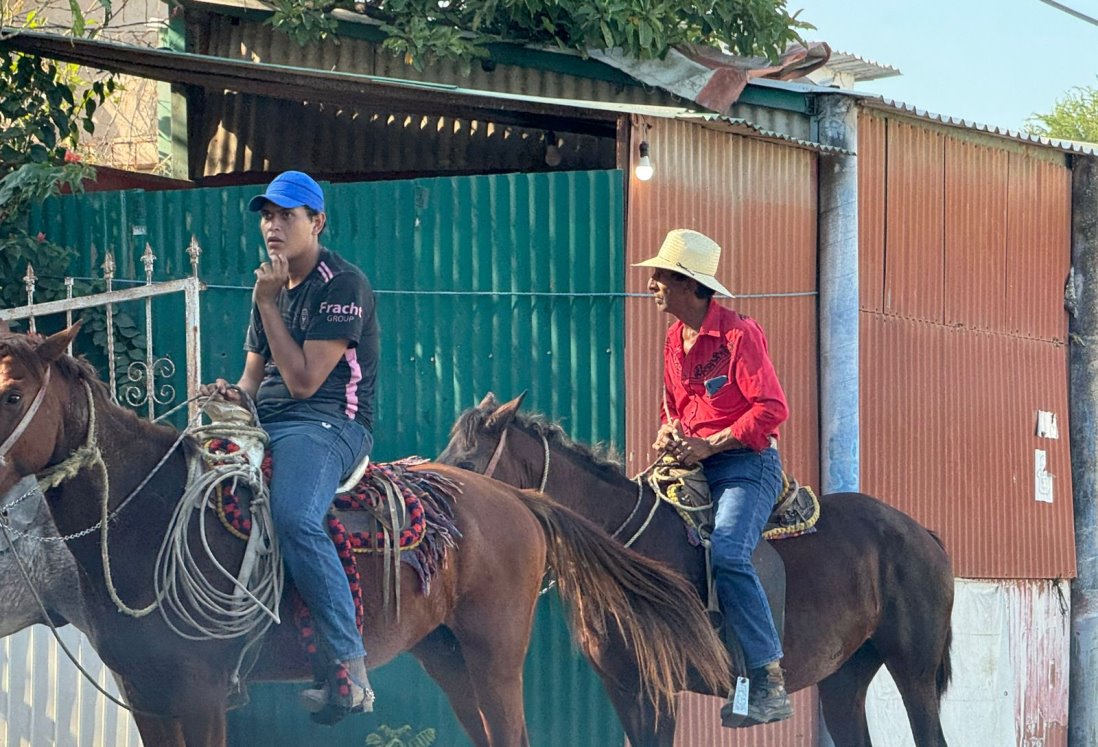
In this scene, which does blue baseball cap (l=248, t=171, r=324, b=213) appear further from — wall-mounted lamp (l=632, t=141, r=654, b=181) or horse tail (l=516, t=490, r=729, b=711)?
wall-mounted lamp (l=632, t=141, r=654, b=181)

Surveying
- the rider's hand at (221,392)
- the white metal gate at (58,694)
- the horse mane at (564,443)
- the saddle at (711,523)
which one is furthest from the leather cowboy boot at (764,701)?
the white metal gate at (58,694)

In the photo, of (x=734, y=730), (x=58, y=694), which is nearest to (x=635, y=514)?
(x=734, y=730)

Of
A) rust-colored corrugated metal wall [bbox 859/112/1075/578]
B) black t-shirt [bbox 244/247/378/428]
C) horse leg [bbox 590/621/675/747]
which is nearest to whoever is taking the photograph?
black t-shirt [bbox 244/247/378/428]

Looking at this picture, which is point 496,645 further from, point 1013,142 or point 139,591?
point 1013,142

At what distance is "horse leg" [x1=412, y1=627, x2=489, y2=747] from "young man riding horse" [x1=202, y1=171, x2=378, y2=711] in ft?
2.51

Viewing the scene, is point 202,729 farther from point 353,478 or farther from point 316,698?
point 353,478

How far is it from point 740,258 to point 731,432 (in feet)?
8.80

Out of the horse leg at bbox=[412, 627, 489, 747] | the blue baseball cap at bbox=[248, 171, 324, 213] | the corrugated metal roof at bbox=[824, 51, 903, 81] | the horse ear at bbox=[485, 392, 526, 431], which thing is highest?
the corrugated metal roof at bbox=[824, 51, 903, 81]

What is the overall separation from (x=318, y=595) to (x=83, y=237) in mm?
4522

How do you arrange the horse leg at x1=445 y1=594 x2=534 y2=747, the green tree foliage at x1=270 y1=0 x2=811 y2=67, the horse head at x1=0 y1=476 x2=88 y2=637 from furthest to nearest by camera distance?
the green tree foliage at x1=270 y1=0 x2=811 y2=67, the horse leg at x1=445 y1=594 x2=534 y2=747, the horse head at x1=0 y1=476 x2=88 y2=637

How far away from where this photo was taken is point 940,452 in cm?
1107

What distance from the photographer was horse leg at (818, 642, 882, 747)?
8242mm

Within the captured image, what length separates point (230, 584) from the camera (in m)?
5.54

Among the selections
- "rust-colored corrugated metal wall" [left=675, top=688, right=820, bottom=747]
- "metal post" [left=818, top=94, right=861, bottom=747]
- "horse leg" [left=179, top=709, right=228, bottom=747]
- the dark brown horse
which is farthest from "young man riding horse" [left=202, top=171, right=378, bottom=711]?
"metal post" [left=818, top=94, right=861, bottom=747]
